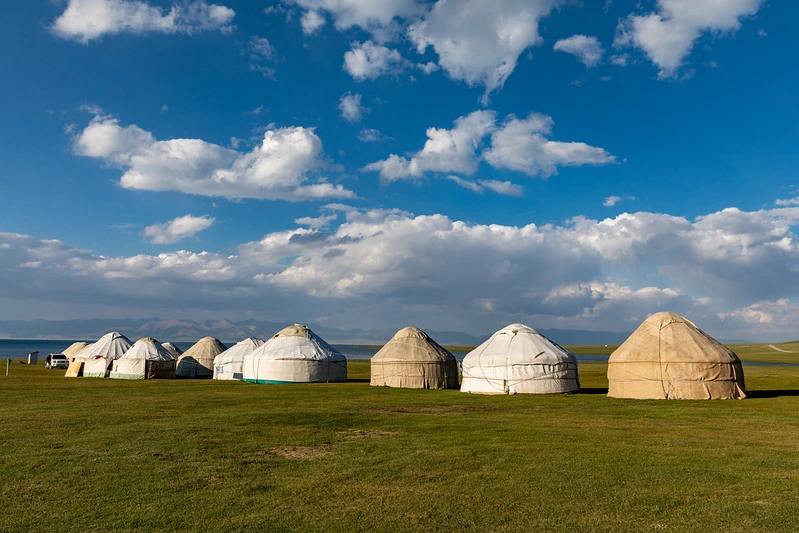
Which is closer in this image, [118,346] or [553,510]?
[553,510]

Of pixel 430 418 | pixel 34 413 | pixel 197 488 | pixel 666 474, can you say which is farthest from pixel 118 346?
pixel 666 474

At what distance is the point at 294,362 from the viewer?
118ft

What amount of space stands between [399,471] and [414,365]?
798 inches

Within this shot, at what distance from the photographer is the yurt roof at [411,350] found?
29.7 m

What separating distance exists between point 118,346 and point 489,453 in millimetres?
41474

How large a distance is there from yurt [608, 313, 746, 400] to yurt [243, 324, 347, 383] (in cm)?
1934

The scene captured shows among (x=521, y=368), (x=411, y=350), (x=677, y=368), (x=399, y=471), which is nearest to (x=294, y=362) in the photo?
(x=411, y=350)

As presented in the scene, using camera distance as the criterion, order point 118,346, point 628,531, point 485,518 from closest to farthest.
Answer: point 628,531, point 485,518, point 118,346

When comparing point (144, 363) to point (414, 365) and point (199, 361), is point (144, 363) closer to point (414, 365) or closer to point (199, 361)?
point (199, 361)

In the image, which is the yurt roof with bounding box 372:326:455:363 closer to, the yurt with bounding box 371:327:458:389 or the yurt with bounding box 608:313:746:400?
the yurt with bounding box 371:327:458:389

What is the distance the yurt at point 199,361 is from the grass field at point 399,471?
2930cm

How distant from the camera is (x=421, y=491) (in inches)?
316

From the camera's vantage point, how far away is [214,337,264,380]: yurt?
137ft

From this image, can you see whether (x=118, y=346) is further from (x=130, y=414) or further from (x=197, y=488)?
(x=197, y=488)
